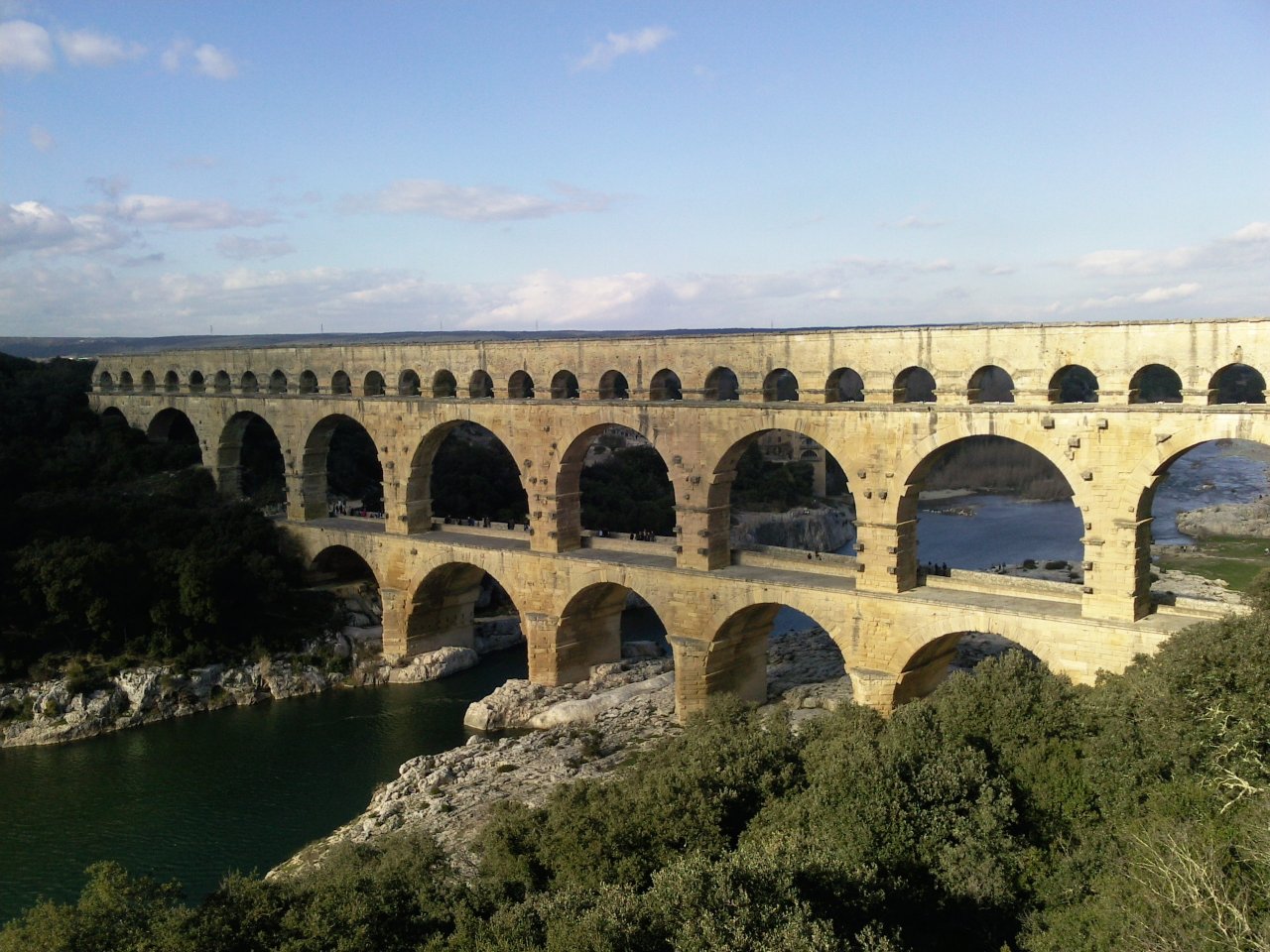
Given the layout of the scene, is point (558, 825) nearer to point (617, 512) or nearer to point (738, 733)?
point (738, 733)

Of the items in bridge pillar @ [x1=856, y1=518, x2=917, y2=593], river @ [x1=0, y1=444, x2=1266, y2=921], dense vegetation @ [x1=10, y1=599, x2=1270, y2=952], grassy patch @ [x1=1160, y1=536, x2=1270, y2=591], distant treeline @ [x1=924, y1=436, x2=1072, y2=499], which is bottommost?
river @ [x1=0, y1=444, x2=1266, y2=921]

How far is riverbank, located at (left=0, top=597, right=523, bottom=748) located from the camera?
23.4m

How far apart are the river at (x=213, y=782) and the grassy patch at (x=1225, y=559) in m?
21.3

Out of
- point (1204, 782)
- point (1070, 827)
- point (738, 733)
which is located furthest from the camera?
point (738, 733)

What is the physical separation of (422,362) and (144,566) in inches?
323

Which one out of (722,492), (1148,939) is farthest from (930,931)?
(722,492)

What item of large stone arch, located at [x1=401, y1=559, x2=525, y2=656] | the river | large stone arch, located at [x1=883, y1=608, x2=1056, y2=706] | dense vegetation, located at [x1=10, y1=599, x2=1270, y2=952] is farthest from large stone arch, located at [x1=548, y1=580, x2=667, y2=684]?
dense vegetation, located at [x1=10, y1=599, x2=1270, y2=952]

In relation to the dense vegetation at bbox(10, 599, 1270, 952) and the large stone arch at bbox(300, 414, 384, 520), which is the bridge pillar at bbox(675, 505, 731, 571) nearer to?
the dense vegetation at bbox(10, 599, 1270, 952)

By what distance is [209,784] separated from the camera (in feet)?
69.2

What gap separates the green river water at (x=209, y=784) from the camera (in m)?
18.1

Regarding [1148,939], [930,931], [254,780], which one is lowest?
[254,780]

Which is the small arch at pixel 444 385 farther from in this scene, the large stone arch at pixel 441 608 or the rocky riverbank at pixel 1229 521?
the rocky riverbank at pixel 1229 521

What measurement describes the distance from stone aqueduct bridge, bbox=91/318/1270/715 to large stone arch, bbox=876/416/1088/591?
0.13 feet

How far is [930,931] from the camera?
1161cm
